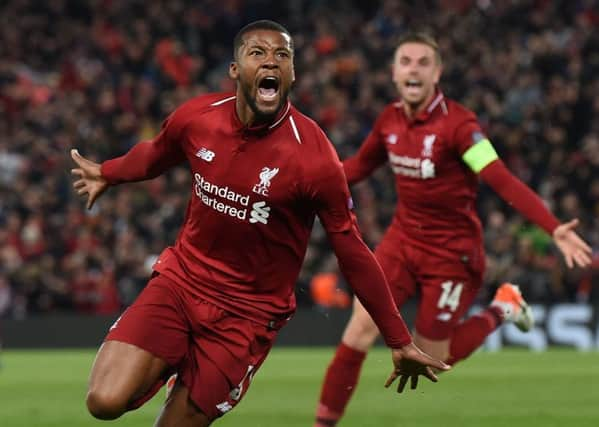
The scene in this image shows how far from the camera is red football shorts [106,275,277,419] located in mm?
5859

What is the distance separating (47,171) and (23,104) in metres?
1.94

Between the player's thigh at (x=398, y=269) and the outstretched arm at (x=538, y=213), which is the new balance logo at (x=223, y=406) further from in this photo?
the player's thigh at (x=398, y=269)

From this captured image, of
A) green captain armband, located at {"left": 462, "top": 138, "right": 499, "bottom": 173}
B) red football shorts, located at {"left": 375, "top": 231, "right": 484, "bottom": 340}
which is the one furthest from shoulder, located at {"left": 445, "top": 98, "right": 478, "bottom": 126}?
red football shorts, located at {"left": 375, "top": 231, "right": 484, "bottom": 340}

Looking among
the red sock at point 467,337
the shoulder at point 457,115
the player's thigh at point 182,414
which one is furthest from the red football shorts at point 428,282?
the player's thigh at point 182,414

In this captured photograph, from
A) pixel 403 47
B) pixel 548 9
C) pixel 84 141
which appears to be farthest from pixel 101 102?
pixel 403 47

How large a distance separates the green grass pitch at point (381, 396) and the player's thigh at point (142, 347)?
11.6ft

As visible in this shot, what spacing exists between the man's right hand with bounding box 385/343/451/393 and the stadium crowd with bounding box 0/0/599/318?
1258cm

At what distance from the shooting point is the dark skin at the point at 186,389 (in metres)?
5.67

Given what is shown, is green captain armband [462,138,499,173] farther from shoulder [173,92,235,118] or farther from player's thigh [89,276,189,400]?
player's thigh [89,276,189,400]

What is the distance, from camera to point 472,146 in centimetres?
837

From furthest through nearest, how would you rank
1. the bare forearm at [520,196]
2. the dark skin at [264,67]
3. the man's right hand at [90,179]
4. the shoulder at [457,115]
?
the shoulder at [457,115]
the bare forearm at [520,196]
the man's right hand at [90,179]
the dark skin at [264,67]

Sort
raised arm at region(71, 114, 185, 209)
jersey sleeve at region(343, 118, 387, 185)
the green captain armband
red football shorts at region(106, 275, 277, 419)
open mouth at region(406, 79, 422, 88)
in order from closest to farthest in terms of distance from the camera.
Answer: red football shorts at region(106, 275, 277, 419) → raised arm at region(71, 114, 185, 209) → the green captain armband → open mouth at region(406, 79, 422, 88) → jersey sleeve at region(343, 118, 387, 185)

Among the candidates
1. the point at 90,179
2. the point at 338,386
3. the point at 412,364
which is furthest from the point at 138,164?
the point at 338,386

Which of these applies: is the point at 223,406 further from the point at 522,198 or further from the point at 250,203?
the point at 522,198
